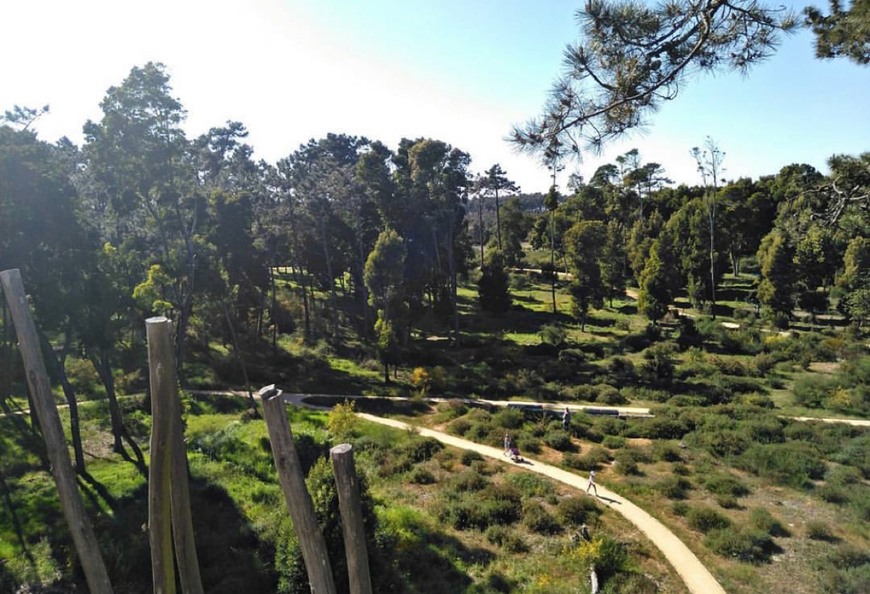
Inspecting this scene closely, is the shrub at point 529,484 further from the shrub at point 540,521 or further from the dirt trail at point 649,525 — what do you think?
the shrub at point 540,521

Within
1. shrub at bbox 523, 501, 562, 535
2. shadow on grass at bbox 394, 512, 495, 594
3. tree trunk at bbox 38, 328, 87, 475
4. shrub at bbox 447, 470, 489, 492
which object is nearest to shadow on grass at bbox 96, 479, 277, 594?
tree trunk at bbox 38, 328, 87, 475

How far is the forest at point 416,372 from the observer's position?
12.9 meters

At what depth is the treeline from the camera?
15.7 m

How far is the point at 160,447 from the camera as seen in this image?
385cm

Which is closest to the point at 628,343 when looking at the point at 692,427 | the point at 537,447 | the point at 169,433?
the point at 692,427

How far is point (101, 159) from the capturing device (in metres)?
22.2

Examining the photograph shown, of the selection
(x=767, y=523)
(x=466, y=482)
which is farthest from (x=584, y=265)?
(x=767, y=523)

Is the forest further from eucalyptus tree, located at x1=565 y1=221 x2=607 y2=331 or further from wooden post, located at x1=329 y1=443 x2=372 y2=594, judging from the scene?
wooden post, located at x1=329 y1=443 x2=372 y2=594

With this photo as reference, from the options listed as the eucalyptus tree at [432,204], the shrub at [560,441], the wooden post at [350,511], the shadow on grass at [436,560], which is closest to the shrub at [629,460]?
the shrub at [560,441]

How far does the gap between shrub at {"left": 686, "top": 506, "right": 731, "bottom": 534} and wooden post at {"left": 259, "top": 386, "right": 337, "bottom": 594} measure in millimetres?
14593

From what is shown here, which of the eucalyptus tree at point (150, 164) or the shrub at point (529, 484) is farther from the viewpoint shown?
the eucalyptus tree at point (150, 164)

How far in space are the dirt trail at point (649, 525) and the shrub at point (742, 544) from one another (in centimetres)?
87

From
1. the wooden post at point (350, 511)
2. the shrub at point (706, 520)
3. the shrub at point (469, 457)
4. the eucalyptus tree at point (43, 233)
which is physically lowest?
the shrub at point (706, 520)

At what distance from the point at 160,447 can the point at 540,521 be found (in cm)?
1366
